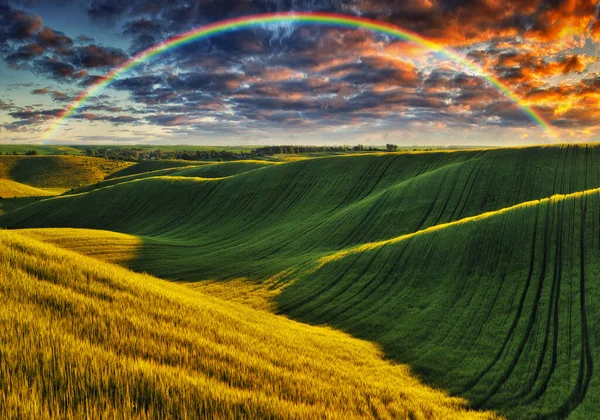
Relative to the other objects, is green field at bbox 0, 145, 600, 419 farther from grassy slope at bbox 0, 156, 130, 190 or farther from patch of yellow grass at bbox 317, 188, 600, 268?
grassy slope at bbox 0, 156, 130, 190

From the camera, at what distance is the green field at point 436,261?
1628 centimetres

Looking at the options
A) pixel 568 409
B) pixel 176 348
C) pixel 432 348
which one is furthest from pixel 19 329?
pixel 432 348

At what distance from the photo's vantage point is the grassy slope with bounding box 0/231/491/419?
493cm

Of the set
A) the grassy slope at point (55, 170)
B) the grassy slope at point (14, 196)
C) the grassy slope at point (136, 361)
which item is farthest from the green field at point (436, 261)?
the grassy slope at point (55, 170)

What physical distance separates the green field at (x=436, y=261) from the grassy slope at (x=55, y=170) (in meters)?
109

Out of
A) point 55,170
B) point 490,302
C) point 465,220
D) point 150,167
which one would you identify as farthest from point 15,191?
point 490,302

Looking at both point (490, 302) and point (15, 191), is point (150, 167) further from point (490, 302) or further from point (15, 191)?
point (490, 302)

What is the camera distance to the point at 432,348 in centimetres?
1845

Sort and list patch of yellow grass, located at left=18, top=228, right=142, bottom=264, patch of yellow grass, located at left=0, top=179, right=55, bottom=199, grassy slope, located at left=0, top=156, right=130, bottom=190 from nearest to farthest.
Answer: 1. patch of yellow grass, located at left=18, top=228, right=142, bottom=264
2. patch of yellow grass, located at left=0, top=179, right=55, bottom=199
3. grassy slope, located at left=0, top=156, right=130, bottom=190

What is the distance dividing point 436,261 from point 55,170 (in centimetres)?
20109

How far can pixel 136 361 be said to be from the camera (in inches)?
241

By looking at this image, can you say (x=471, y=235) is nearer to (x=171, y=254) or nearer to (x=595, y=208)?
(x=595, y=208)

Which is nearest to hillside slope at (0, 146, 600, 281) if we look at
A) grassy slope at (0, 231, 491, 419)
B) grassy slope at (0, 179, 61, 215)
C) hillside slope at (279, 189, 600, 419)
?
hillside slope at (279, 189, 600, 419)

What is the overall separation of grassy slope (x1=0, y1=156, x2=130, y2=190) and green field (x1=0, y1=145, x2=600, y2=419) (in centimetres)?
10866
